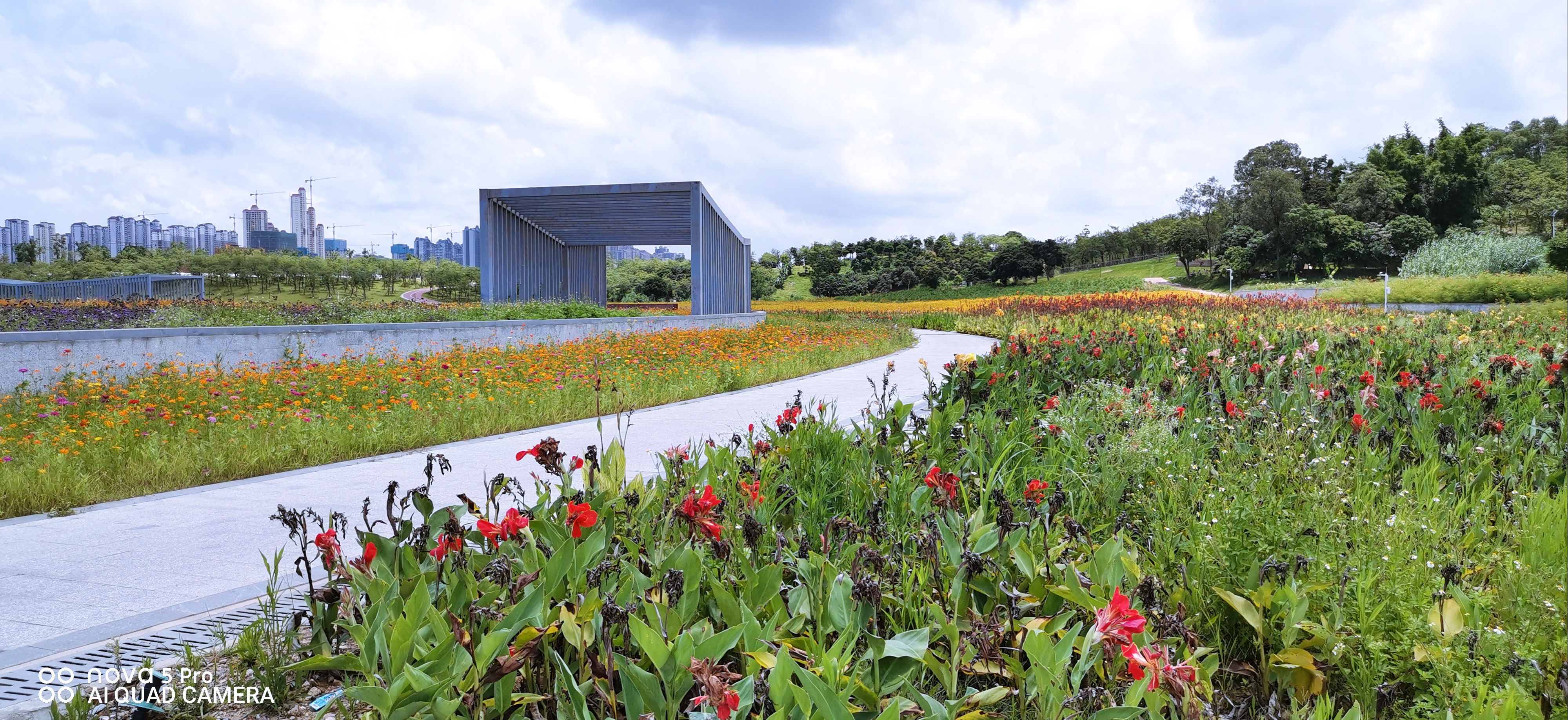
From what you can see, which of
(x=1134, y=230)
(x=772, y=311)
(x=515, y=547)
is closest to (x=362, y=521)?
(x=515, y=547)

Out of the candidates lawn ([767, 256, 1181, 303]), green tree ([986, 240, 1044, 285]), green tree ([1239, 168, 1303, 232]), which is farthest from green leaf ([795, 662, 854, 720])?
green tree ([1239, 168, 1303, 232])

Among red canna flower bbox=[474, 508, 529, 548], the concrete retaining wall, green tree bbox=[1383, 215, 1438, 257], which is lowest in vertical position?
red canna flower bbox=[474, 508, 529, 548]

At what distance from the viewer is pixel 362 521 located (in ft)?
13.1

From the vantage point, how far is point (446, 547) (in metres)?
2.15

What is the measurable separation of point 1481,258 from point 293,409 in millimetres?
42846

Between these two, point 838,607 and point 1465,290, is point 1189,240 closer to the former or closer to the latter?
point 1465,290

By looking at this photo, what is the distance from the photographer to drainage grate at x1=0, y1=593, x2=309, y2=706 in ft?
7.50

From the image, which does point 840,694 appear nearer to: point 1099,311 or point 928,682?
point 928,682

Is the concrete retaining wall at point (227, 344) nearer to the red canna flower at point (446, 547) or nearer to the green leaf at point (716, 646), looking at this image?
the red canna flower at point (446, 547)

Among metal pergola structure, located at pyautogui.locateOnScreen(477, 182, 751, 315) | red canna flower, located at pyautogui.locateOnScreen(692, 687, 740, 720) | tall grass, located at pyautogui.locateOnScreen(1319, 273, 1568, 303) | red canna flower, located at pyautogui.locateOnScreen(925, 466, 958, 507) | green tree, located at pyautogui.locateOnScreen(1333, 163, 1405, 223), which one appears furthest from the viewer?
green tree, located at pyautogui.locateOnScreen(1333, 163, 1405, 223)

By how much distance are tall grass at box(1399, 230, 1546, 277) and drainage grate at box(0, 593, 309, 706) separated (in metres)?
39.0

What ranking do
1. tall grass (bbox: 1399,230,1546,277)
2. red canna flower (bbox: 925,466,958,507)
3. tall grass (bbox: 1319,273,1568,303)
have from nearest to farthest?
red canna flower (bbox: 925,466,958,507) < tall grass (bbox: 1319,273,1568,303) < tall grass (bbox: 1399,230,1546,277)

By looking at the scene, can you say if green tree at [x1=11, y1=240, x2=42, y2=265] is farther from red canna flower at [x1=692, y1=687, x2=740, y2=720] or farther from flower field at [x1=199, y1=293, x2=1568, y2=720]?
red canna flower at [x1=692, y1=687, x2=740, y2=720]

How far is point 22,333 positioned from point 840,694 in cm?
895
